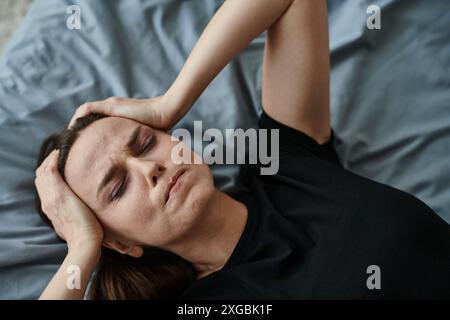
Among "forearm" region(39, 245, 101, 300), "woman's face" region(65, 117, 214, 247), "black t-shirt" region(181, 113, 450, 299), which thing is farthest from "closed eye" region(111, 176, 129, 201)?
"black t-shirt" region(181, 113, 450, 299)

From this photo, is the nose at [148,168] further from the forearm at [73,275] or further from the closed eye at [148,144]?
the forearm at [73,275]

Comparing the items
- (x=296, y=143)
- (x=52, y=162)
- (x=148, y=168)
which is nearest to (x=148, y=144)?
(x=148, y=168)

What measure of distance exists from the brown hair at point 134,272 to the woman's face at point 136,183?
0.25 feet

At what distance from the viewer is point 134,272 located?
111cm

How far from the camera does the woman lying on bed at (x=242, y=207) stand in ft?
3.16

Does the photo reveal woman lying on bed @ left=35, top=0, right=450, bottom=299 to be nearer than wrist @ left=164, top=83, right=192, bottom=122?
Yes

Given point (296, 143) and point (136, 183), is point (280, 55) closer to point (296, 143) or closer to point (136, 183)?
point (296, 143)

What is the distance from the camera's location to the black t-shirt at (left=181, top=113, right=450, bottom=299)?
3.12 feet

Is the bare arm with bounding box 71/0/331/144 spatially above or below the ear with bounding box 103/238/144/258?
above

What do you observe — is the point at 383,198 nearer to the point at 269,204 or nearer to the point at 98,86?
the point at 269,204

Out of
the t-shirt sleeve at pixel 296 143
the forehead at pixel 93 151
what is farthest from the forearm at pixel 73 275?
the t-shirt sleeve at pixel 296 143

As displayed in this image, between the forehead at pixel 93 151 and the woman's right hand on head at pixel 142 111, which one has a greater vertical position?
the woman's right hand on head at pixel 142 111

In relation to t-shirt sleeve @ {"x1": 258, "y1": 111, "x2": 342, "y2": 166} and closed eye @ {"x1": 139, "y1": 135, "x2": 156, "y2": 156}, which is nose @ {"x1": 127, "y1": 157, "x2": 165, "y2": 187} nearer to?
closed eye @ {"x1": 139, "y1": 135, "x2": 156, "y2": 156}
